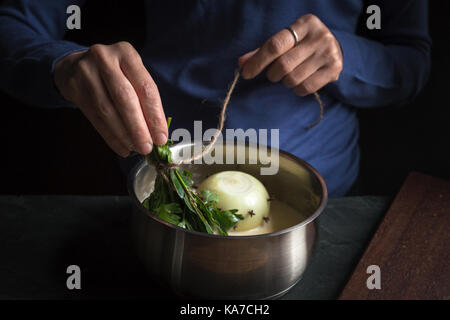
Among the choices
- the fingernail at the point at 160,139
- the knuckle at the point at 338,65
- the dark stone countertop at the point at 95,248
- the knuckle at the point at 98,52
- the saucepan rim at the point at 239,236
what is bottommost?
the dark stone countertop at the point at 95,248

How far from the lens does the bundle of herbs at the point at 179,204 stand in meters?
0.65

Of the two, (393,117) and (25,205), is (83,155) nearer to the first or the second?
(25,205)

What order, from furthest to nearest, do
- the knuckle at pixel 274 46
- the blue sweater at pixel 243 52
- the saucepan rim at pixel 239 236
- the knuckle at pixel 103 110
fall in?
the blue sweater at pixel 243 52 → the knuckle at pixel 274 46 → the knuckle at pixel 103 110 → the saucepan rim at pixel 239 236

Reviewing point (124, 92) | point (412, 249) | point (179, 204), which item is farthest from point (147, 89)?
point (412, 249)

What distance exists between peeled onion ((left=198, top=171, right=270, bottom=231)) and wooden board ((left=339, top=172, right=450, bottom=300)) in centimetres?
17

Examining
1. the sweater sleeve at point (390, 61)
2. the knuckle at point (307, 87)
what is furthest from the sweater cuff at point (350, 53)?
the knuckle at point (307, 87)

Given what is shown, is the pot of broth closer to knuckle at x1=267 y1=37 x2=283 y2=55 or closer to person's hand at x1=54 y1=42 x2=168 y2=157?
person's hand at x1=54 y1=42 x2=168 y2=157

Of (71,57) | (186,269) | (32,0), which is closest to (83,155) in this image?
(32,0)

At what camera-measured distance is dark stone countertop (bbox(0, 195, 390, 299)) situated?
0.67 metres

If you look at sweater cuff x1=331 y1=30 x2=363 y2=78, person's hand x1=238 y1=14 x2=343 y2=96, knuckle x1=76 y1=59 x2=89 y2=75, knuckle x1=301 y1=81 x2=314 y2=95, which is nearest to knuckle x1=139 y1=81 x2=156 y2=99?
knuckle x1=76 y1=59 x2=89 y2=75

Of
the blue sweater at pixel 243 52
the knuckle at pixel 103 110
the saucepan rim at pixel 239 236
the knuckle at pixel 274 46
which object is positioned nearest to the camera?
the saucepan rim at pixel 239 236

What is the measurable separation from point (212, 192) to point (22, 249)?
32 cm

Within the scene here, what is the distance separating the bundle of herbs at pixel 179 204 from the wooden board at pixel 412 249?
0.21 meters

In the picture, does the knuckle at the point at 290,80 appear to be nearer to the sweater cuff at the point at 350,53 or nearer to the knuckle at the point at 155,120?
the sweater cuff at the point at 350,53
